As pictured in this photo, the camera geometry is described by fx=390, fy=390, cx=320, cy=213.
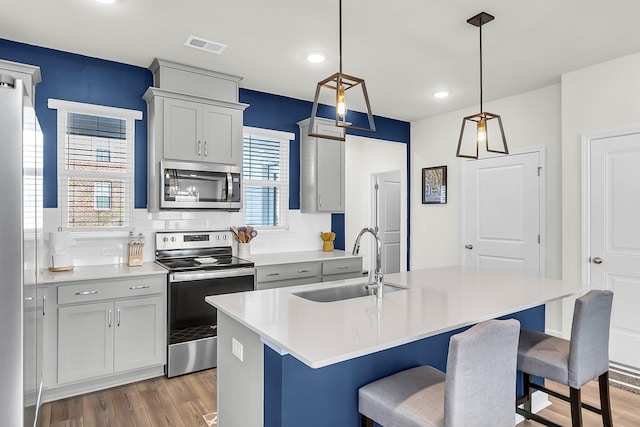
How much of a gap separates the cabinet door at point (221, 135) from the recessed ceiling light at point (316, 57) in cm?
90

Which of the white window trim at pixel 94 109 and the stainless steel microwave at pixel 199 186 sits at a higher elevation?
the white window trim at pixel 94 109

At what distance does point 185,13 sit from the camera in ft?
8.77

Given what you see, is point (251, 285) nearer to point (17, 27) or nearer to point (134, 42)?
point (134, 42)

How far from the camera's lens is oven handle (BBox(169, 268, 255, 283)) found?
3177 millimetres

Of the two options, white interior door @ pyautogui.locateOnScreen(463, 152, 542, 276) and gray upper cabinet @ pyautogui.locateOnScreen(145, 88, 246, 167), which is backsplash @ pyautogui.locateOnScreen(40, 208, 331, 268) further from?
white interior door @ pyautogui.locateOnScreen(463, 152, 542, 276)

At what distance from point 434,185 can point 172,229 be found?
3.42 metres

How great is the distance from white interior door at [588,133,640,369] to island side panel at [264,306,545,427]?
2.67 m

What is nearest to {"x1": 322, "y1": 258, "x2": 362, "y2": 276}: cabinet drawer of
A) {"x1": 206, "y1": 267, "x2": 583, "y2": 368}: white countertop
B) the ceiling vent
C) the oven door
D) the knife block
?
the oven door

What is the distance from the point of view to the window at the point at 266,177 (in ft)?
14.2

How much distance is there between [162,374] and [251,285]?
40.1 inches

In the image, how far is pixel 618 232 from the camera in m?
3.46

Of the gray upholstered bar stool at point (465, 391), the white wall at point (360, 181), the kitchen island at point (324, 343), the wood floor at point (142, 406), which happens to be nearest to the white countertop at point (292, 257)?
the wood floor at point (142, 406)

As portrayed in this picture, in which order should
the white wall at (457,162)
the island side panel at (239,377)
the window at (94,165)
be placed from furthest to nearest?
the white wall at (457,162) → the window at (94,165) → the island side panel at (239,377)

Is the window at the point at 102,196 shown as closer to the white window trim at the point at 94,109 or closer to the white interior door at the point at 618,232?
the white window trim at the point at 94,109
